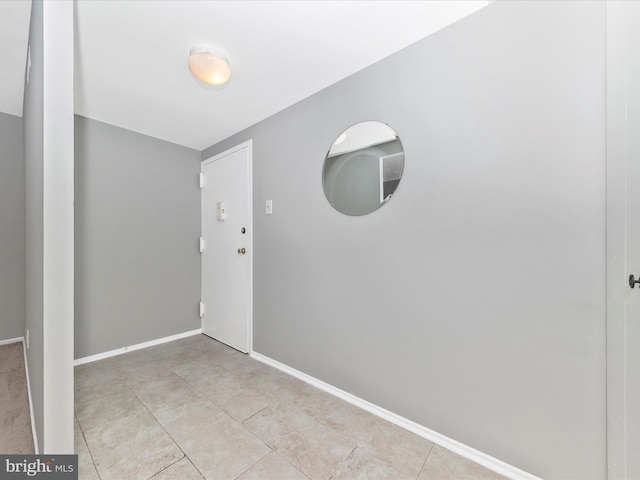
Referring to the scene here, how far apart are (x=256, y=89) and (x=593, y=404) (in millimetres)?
2529

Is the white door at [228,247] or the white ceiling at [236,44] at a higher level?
the white ceiling at [236,44]

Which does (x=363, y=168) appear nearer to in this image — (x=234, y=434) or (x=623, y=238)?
(x=623, y=238)

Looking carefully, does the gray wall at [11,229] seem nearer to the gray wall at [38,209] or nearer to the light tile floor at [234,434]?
the light tile floor at [234,434]

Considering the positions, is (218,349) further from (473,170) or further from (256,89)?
(473,170)

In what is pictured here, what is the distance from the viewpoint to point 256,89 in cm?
197

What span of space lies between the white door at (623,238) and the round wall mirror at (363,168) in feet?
2.84

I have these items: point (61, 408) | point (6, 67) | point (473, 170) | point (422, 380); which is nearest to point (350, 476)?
point (422, 380)

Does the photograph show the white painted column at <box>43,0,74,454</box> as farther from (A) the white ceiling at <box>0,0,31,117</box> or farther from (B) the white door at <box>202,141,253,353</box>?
(B) the white door at <box>202,141,253,353</box>

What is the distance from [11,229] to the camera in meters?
2.72

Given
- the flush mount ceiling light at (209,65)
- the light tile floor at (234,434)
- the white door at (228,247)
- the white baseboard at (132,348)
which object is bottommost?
the light tile floor at (234,434)

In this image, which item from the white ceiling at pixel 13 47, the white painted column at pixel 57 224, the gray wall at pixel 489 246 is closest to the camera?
the white painted column at pixel 57 224

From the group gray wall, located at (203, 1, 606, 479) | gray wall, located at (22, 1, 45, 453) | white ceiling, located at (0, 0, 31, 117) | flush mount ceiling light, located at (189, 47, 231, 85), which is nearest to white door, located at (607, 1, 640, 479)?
gray wall, located at (203, 1, 606, 479)

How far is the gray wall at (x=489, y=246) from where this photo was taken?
3.60ft

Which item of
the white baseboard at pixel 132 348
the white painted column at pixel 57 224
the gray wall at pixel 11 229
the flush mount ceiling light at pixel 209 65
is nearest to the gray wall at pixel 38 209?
the white painted column at pixel 57 224
